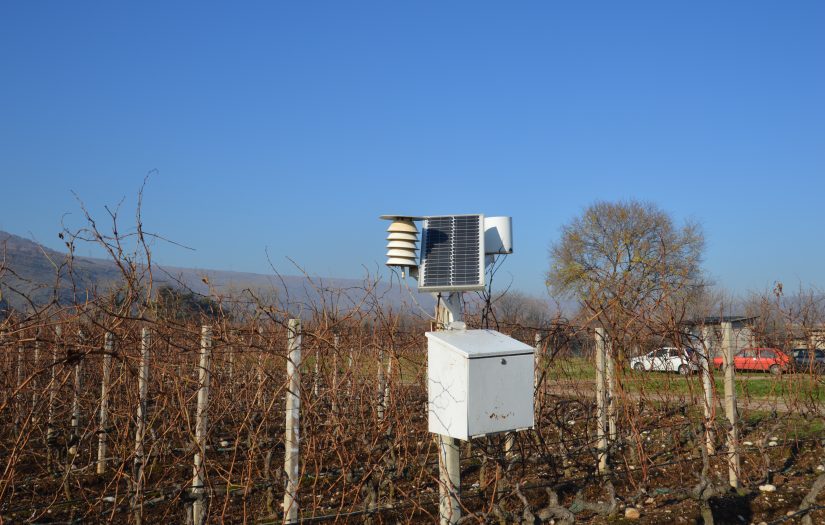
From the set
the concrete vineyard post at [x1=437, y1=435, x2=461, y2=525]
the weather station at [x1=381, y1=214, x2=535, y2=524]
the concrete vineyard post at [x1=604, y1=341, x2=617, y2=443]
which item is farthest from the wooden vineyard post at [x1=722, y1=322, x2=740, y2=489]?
the concrete vineyard post at [x1=437, y1=435, x2=461, y2=525]

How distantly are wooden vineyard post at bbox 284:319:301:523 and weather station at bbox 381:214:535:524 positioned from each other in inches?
25.8

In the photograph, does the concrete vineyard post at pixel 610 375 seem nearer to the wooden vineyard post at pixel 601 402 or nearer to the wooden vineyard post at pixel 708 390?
the wooden vineyard post at pixel 601 402

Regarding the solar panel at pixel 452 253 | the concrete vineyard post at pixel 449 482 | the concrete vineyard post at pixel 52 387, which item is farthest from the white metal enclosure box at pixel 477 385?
the concrete vineyard post at pixel 52 387

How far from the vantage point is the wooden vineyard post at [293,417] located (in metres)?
3.82

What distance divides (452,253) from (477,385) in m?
0.77

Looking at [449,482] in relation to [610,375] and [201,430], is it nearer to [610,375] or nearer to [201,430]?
[201,430]

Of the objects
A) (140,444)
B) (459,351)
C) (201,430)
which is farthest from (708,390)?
(140,444)

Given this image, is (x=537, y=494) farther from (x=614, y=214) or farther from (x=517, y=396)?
(x=614, y=214)

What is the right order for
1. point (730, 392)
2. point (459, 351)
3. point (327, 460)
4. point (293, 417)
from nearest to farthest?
point (459, 351)
point (293, 417)
point (730, 392)
point (327, 460)

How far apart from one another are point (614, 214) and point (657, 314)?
30250 mm

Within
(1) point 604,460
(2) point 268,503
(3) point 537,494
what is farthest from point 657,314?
(2) point 268,503

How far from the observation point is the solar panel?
4.02 meters

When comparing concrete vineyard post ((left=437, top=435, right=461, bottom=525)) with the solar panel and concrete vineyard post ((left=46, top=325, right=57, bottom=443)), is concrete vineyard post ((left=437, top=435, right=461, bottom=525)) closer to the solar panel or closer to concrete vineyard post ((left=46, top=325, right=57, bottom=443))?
the solar panel

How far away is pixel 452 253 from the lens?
13.4 ft
